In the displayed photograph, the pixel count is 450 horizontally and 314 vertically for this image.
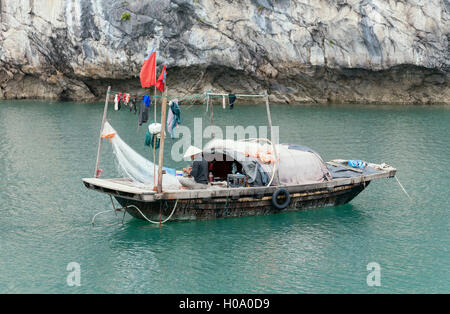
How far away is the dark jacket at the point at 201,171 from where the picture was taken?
17.9 meters

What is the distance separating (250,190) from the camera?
58.4ft

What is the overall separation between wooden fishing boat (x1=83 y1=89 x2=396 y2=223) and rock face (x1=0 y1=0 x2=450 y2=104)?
35.5 meters

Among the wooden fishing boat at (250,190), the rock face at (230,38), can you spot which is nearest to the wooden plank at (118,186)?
the wooden fishing boat at (250,190)

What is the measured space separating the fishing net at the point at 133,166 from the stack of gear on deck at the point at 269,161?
2.28 meters

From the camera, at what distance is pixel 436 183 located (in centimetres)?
2408

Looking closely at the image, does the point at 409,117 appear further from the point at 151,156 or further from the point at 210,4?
the point at 151,156

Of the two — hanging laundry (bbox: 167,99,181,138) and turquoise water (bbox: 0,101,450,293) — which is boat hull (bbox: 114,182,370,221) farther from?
hanging laundry (bbox: 167,99,181,138)

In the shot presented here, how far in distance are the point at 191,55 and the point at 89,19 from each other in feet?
36.0

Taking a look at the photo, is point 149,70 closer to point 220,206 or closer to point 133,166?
point 133,166

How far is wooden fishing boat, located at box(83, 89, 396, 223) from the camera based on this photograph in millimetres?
16797

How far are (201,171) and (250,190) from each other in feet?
6.12

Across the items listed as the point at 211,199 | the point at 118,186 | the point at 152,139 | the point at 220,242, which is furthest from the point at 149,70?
the point at 220,242

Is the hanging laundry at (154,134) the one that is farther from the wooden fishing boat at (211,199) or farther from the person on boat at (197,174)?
the wooden fishing boat at (211,199)
